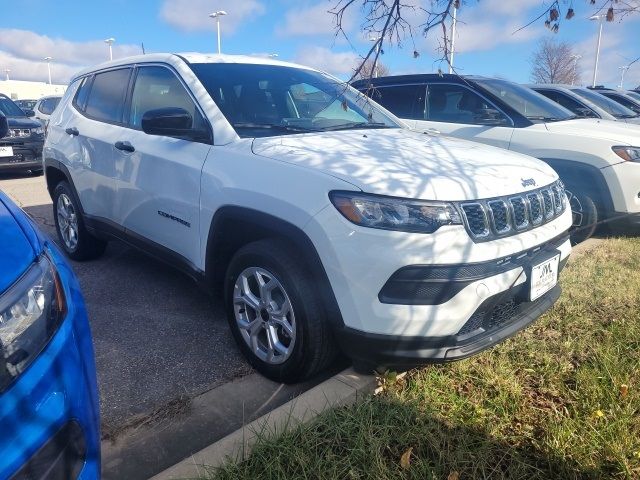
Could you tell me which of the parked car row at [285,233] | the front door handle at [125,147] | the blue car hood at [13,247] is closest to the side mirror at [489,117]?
the parked car row at [285,233]

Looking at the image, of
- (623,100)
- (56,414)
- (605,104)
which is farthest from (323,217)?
(623,100)

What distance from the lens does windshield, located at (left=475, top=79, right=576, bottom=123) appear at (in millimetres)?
5594

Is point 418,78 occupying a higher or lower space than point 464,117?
higher

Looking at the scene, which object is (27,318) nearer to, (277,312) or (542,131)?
(277,312)

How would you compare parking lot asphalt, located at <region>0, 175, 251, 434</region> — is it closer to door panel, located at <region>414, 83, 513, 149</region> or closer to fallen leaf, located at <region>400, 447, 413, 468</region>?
fallen leaf, located at <region>400, 447, 413, 468</region>

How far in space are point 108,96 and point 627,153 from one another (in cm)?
467

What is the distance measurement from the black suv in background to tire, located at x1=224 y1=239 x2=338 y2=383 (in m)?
8.80

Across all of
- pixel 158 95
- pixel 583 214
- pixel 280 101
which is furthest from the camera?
pixel 583 214

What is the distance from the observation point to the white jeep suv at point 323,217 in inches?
86.0

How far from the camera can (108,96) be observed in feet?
13.8

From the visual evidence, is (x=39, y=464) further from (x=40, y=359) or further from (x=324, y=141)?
(x=324, y=141)

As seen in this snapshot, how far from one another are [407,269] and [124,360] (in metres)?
1.83

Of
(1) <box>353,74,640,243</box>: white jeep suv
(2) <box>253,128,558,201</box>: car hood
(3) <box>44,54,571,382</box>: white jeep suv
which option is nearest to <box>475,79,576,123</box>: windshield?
(1) <box>353,74,640,243</box>: white jeep suv

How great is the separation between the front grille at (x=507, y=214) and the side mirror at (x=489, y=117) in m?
2.92
